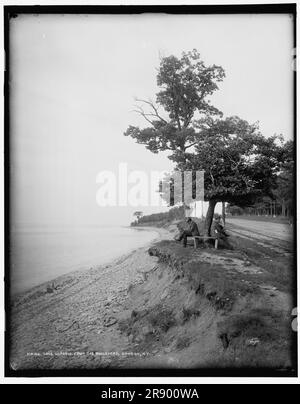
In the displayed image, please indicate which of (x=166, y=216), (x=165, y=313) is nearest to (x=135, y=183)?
(x=166, y=216)

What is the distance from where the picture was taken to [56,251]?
6.35 meters

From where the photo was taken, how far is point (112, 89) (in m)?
6.42

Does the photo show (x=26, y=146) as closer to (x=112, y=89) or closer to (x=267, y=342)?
(x=112, y=89)

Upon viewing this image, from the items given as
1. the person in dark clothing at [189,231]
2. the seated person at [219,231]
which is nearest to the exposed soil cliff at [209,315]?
the seated person at [219,231]

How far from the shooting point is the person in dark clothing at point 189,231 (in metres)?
6.54

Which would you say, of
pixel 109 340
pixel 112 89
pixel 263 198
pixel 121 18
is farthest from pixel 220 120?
pixel 109 340

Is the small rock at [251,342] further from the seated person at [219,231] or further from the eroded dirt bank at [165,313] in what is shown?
the seated person at [219,231]

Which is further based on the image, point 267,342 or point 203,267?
point 203,267

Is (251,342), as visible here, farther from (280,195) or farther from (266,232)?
(280,195)

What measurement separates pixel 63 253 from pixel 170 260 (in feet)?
7.17

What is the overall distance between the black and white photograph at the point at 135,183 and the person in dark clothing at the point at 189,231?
0.03 metres

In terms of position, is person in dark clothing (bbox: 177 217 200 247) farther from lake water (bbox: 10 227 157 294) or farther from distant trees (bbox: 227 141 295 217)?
distant trees (bbox: 227 141 295 217)

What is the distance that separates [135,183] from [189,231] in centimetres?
151

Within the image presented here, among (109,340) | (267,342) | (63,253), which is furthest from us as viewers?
(63,253)
